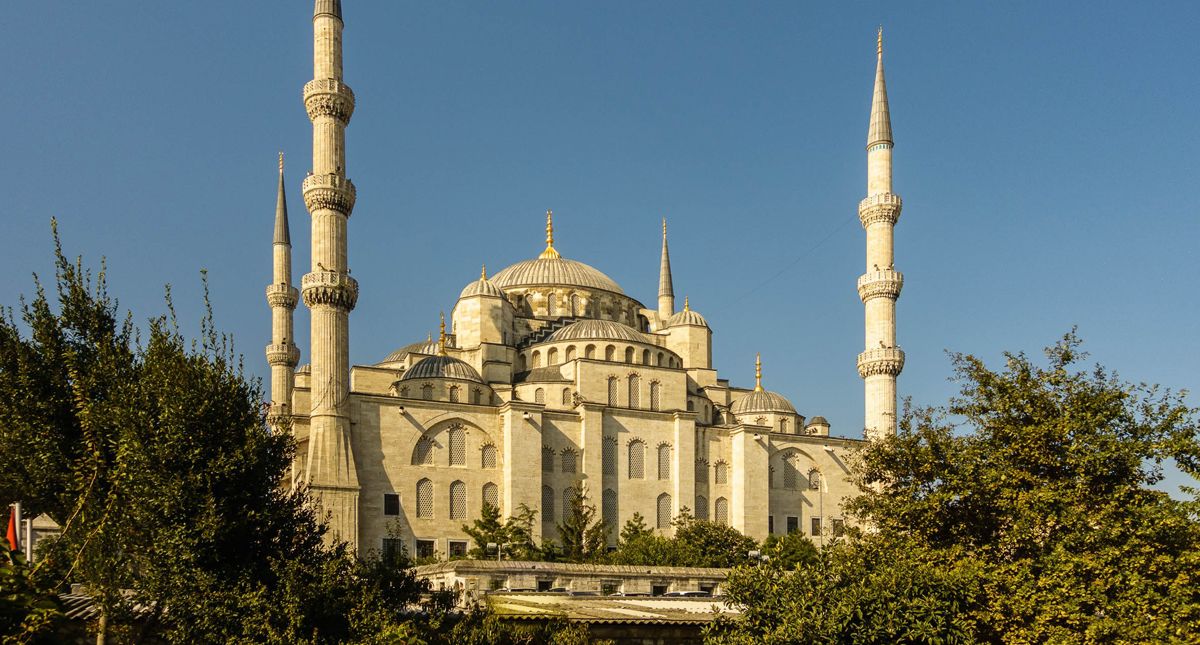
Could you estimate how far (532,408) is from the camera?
1334 inches

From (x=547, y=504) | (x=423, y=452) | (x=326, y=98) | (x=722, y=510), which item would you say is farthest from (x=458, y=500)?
(x=326, y=98)

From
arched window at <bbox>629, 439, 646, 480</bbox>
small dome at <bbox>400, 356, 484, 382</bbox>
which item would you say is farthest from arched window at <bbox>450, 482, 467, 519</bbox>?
arched window at <bbox>629, 439, 646, 480</bbox>

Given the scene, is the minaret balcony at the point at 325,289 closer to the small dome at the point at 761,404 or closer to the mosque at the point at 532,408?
the mosque at the point at 532,408

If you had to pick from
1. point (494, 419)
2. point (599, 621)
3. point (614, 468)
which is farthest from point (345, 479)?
point (599, 621)

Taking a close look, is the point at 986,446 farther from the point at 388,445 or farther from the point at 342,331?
the point at 388,445

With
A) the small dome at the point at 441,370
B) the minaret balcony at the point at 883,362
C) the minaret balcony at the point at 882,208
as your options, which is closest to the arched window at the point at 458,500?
the small dome at the point at 441,370

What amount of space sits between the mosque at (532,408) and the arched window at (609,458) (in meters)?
0.04

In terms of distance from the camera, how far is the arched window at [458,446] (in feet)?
109

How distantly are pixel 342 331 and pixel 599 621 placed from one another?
54.1 ft

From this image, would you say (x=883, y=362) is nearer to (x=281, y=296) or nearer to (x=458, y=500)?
(x=458, y=500)

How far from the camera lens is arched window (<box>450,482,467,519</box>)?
107ft

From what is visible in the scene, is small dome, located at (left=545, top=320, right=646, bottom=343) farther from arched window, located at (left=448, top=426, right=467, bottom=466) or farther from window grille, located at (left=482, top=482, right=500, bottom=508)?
window grille, located at (left=482, top=482, right=500, bottom=508)

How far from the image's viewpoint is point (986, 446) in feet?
50.0

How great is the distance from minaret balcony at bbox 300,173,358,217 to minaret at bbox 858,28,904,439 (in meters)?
13.6
